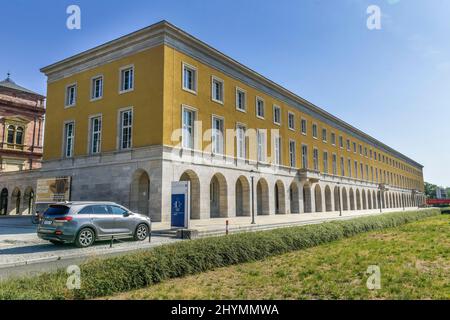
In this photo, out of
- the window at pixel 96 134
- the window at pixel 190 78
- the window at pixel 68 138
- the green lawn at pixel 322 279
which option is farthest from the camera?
the window at pixel 68 138

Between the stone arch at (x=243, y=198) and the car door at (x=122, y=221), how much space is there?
1693cm

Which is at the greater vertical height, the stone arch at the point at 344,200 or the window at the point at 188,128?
the window at the point at 188,128

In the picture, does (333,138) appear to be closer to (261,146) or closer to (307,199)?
(307,199)

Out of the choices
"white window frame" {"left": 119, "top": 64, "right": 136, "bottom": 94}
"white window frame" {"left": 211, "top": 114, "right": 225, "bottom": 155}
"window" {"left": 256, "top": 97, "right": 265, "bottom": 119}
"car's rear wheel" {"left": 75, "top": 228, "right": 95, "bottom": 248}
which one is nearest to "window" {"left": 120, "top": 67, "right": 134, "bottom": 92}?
"white window frame" {"left": 119, "top": 64, "right": 136, "bottom": 94}

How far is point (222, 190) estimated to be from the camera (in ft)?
90.8

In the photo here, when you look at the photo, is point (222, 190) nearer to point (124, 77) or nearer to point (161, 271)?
point (124, 77)

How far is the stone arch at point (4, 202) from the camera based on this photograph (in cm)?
3779

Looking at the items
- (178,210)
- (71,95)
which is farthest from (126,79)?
(178,210)

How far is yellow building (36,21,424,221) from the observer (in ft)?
77.5

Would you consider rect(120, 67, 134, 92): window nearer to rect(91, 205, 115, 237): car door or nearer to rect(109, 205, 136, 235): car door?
rect(109, 205, 136, 235): car door

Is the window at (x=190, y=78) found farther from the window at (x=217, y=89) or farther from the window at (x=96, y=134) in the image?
the window at (x=96, y=134)

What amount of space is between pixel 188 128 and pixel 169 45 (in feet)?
20.6

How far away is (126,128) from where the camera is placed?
1001 inches

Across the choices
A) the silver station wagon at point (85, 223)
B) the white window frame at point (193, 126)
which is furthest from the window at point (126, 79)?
the silver station wagon at point (85, 223)
